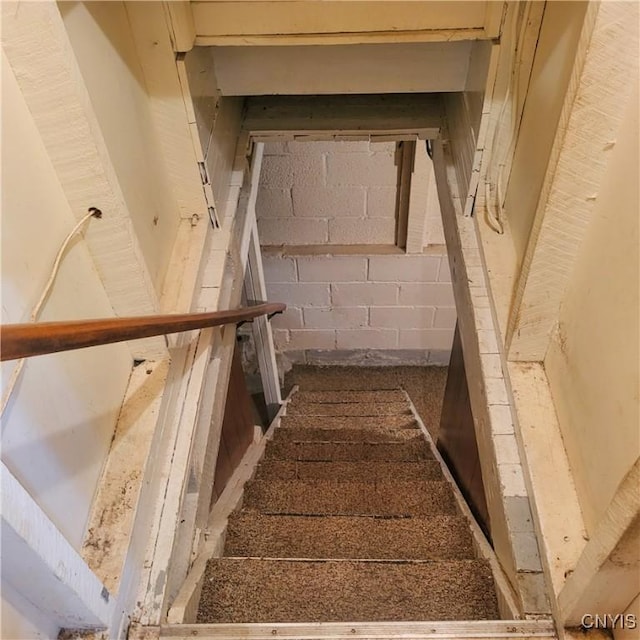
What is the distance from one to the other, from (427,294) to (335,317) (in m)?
0.68

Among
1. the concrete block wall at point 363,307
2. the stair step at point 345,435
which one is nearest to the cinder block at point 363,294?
the concrete block wall at point 363,307

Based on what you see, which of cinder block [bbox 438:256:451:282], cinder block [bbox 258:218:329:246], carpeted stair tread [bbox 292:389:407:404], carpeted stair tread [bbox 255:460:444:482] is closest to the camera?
carpeted stair tread [bbox 255:460:444:482]

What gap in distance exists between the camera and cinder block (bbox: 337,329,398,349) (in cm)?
398

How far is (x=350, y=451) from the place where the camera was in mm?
2516

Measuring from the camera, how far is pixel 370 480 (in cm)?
208

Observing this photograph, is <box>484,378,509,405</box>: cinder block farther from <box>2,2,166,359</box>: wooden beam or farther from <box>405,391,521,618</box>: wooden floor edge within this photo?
<box>2,2,166,359</box>: wooden beam

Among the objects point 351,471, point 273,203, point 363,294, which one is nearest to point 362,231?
point 363,294

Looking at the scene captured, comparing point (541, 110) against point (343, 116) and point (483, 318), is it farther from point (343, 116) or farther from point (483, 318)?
point (343, 116)

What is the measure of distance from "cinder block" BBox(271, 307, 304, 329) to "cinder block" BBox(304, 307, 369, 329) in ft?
0.17

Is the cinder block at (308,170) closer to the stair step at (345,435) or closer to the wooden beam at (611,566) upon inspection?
the stair step at (345,435)

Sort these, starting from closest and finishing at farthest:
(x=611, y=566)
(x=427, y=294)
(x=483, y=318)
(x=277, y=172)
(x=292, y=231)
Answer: (x=611, y=566), (x=483, y=318), (x=277, y=172), (x=292, y=231), (x=427, y=294)

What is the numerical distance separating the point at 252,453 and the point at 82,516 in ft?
4.83

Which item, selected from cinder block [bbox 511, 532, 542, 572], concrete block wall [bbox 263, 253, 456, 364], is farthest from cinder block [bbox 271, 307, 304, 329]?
cinder block [bbox 511, 532, 542, 572]

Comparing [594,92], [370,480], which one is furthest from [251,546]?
[594,92]
